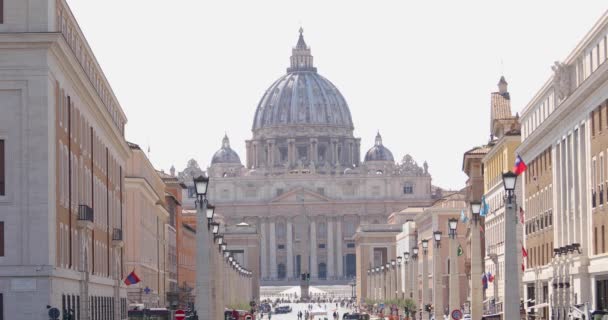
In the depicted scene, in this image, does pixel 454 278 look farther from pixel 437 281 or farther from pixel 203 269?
pixel 203 269

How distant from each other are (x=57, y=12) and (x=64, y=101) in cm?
292

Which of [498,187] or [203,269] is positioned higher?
[498,187]

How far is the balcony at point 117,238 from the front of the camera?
74375 millimetres

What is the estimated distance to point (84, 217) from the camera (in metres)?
59.0

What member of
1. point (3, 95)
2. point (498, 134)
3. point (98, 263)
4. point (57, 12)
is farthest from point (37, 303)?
point (498, 134)

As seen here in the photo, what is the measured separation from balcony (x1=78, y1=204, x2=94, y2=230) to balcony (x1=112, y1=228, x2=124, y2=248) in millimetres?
13743

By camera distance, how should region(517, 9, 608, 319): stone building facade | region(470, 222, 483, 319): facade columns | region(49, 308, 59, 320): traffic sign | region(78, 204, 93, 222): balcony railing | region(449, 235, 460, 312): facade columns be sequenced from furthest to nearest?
region(449, 235, 460, 312): facade columns, region(470, 222, 483, 319): facade columns, region(78, 204, 93, 222): balcony railing, region(517, 9, 608, 319): stone building facade, region(49, 308, 59, 320): traffic sign

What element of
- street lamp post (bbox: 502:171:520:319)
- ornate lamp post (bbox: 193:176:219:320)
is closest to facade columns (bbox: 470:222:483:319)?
ornate lamp post (bbox: 193:176:219:320)

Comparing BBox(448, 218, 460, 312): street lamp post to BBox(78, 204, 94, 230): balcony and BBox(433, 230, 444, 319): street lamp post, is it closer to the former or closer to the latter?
BBox(433, 230, 444, 319): street lamp post

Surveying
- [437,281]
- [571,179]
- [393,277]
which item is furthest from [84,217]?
[393,277]

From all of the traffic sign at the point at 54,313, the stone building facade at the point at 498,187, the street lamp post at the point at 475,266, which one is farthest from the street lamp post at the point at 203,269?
the stone building facade at the point at 498,187

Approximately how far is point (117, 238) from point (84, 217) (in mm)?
16101

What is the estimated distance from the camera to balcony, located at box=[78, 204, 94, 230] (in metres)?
58.4

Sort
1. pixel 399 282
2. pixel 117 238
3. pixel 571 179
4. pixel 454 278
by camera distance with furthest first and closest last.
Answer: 1. pixel 399 282
2. pixel 117 238
3. pixel 454 278
4. pixel 571 179
